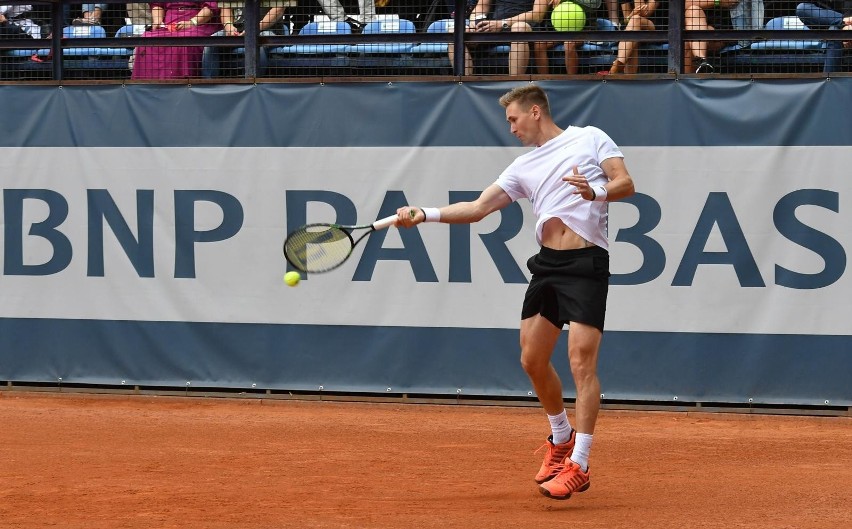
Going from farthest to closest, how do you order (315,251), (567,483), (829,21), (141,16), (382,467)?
(141,16)
(829,21)
(382,467)
(315,251)
(567,483)

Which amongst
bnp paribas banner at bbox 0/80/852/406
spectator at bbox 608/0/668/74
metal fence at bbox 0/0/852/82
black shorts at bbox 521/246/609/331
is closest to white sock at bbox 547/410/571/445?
black shorts at bbox 521/246/609/331

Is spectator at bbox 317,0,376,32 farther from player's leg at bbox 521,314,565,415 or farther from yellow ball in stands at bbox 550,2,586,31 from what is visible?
player's leg at bbox 521,314,565,415

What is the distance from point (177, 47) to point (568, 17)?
9.73 ft

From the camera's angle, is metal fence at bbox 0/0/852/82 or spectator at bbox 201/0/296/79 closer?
metal fence at bbox 0/0/852/82

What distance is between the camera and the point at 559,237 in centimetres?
570

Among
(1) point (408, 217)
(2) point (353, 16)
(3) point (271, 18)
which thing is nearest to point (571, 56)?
(2) point (353, 16)

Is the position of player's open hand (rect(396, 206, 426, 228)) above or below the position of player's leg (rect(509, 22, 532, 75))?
below

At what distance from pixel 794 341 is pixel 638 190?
145 centimetres

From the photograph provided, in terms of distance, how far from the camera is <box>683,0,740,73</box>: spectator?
8305mm

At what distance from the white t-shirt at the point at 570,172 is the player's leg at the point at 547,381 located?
448 millimetres

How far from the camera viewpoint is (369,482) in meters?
6.06

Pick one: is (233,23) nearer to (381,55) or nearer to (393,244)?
(381,55)

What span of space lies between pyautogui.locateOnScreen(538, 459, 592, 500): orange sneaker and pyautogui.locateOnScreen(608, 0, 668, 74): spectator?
376cm

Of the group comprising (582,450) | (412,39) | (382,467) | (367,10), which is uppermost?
(367,10)
